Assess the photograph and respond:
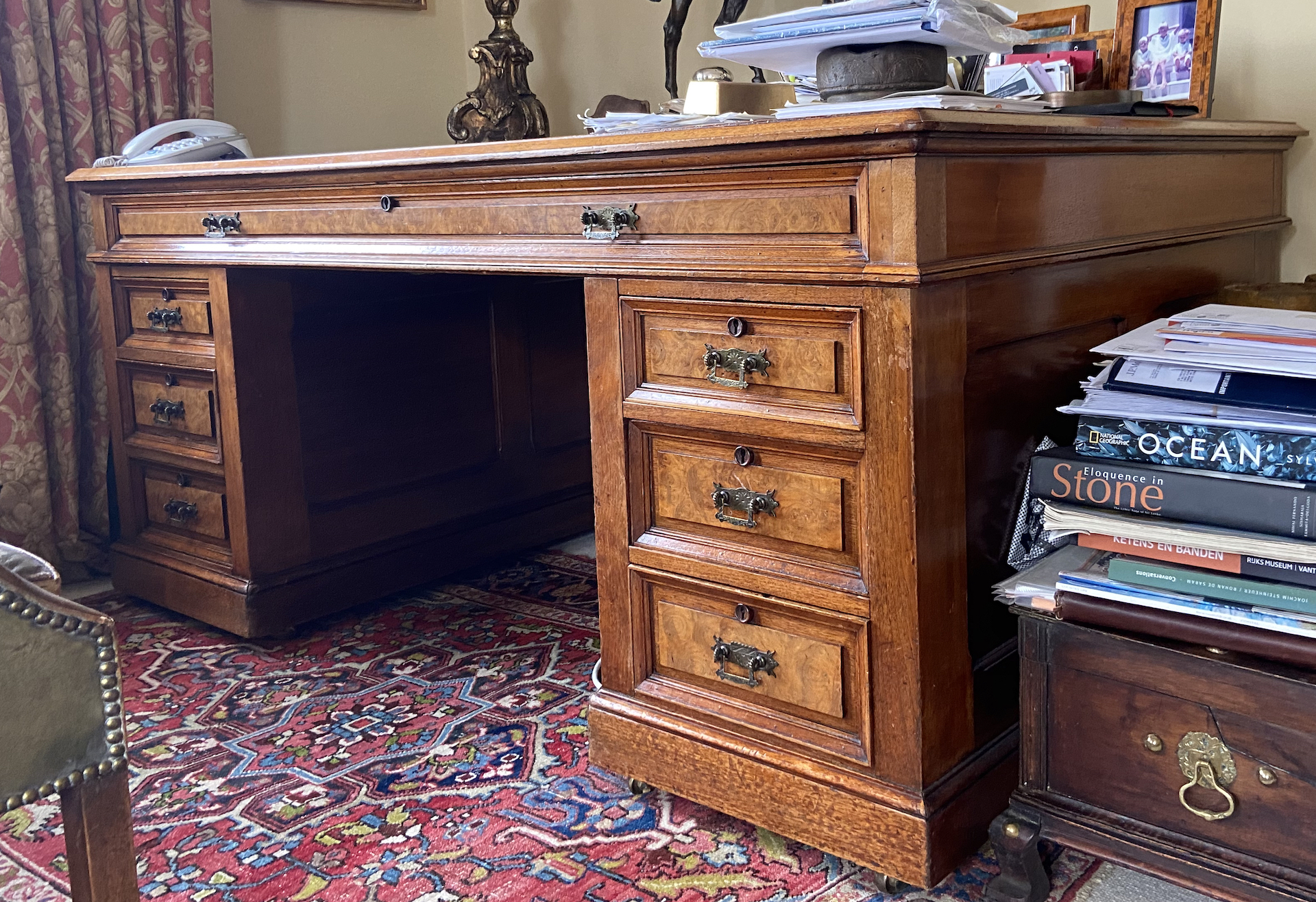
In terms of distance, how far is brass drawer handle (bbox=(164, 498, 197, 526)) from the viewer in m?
2.38

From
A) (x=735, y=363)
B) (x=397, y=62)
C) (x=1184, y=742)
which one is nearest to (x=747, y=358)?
(x=735, y=363)

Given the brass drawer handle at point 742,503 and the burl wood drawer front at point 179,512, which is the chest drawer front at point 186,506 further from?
the brass drawer handle at point 742,503

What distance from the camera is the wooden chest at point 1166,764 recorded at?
1.16 m

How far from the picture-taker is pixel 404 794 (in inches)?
65.4

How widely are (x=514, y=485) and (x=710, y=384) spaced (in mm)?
1364

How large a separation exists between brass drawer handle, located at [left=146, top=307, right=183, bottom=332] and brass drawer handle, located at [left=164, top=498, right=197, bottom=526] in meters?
0.34

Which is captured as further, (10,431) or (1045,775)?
(10,431)

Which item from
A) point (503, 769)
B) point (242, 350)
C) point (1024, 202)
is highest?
point (1024, 202)

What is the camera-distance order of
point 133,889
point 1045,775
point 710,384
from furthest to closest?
1. point 710,384
2. point 1045,775
3. point 133,889

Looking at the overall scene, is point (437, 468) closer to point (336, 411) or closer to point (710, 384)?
point (336, 411)

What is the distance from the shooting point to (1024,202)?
133 centimetres

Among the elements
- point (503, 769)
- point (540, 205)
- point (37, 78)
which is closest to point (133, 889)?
point (503, 769)

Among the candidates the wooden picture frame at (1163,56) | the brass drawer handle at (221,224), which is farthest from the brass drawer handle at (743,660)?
the brass drawer handle at (221,224)

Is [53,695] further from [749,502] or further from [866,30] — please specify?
[866,30]
